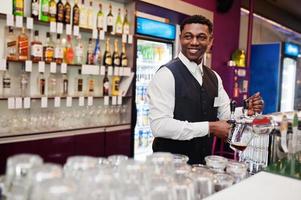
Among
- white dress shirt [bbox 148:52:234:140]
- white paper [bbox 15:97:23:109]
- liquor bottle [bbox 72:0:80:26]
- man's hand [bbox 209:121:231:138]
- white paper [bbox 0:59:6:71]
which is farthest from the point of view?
liquor bottle [bbox 72:0:80:26]

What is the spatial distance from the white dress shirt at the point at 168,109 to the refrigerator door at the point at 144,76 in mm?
2228

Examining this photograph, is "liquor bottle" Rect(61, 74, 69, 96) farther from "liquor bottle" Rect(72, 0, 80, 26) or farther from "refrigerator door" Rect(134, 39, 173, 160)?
"refrigerator door" Rect(134, 39, 173, 160)

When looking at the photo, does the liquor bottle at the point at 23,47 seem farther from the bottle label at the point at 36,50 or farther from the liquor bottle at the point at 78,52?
the liquor bottle at the point at 78,52

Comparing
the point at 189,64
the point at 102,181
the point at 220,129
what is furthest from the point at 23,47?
the point at 102,181

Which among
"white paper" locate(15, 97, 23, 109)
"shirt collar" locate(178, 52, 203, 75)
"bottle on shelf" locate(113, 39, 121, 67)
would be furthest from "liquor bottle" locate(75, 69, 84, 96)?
"shirt collar" locate(178, 52, 203, 75)

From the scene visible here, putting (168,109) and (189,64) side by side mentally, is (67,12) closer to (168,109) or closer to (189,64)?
(189,64)

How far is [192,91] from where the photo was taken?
2385 millimetres

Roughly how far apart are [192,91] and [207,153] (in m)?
0.50

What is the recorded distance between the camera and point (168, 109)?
7.36 ft

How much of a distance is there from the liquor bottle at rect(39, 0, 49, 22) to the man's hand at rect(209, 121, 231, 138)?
2230mm

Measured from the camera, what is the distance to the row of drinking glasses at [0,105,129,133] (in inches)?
134

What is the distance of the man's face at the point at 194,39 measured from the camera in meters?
2.36

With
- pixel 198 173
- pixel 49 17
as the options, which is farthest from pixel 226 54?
pixel 198 173

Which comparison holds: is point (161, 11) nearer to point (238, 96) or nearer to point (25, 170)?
point (238, 96)
